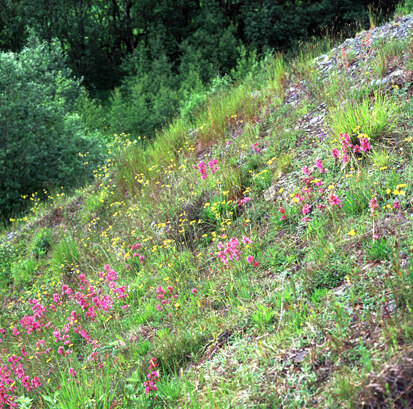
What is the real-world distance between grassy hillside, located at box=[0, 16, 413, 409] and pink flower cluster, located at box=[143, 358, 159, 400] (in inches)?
0.7

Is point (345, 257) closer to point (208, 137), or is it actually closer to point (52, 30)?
point (208, 137)

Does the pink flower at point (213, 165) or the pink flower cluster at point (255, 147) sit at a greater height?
the pink flower at point (213, 165)

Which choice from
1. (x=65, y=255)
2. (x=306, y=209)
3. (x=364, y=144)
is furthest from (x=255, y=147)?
(x=65, y=255)

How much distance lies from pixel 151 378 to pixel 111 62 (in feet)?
64.6

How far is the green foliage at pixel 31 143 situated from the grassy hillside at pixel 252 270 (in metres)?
2.84

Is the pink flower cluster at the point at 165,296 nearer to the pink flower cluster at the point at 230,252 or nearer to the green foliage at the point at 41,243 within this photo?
the pink flower cluster at the point at 230,252

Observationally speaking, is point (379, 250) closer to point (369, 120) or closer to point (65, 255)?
point (369, 120)

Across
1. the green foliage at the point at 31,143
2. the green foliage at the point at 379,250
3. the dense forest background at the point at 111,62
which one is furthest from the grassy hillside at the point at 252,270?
the dense forest background at the point at 111,62

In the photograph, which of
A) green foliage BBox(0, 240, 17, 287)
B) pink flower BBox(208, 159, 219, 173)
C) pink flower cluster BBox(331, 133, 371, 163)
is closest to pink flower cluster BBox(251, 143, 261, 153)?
pink flower BBox(208, 159, 219, 173)

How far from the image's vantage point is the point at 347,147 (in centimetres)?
416

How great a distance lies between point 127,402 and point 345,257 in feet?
6.16

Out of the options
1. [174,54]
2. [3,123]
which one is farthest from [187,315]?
[174,54]

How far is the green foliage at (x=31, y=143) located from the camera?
9.10 metres

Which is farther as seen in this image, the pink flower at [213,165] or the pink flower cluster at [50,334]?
the pink flower at [213,165]
